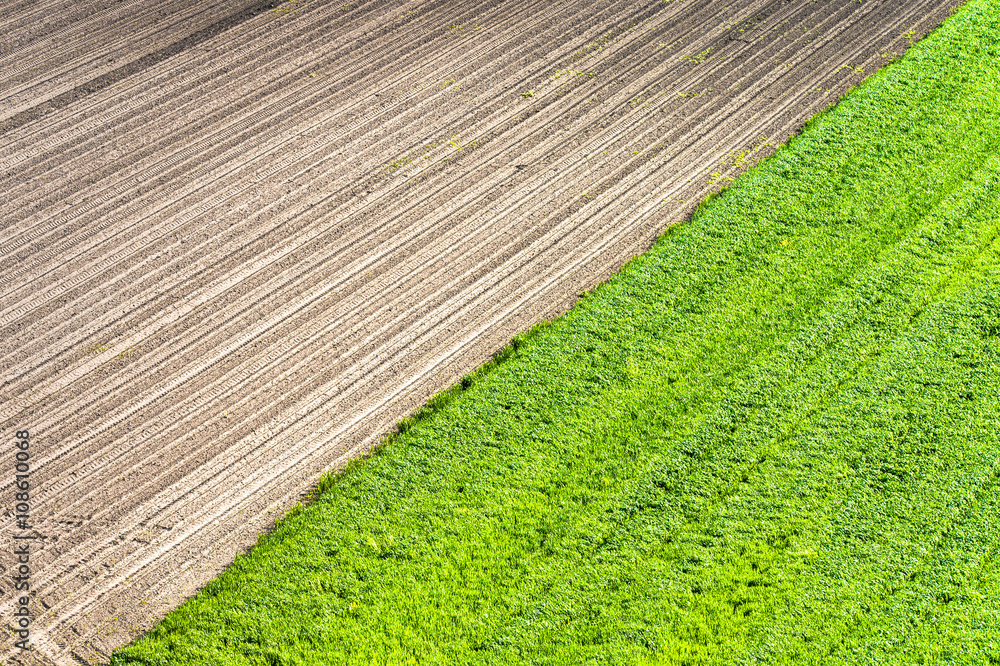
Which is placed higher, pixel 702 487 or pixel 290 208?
pixel 290 208

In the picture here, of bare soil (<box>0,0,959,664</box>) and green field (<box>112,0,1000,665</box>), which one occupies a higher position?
bare soil (<box>0,0,959,664</box>)

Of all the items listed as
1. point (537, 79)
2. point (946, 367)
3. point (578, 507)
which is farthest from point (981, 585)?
point (537, 79)

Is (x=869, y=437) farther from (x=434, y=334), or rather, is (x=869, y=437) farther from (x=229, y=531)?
A: (x=229, y=531)

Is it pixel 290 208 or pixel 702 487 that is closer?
pixel 702 487

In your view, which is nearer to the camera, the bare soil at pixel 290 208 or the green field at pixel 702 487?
the green field at pixel 702 487

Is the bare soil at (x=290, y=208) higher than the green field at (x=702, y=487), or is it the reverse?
the bare soil at (x=290, y=208)
